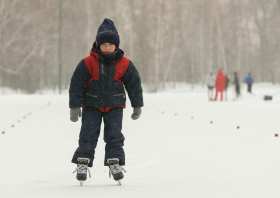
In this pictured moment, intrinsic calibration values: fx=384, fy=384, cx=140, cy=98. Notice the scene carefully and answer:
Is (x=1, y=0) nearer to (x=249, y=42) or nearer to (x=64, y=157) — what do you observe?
(x=64, y=157)

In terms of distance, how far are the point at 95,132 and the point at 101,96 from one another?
1.31 feet

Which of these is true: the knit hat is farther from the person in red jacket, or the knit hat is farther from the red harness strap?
the person in red jacket

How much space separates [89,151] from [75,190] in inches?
20.6

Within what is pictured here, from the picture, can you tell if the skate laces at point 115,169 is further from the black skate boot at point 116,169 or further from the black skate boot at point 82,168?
the black skate boot at point 82,168

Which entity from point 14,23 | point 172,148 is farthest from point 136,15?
point 172,148

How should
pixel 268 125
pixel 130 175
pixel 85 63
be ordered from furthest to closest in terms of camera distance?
pixel 268 125
pixel 130 175
pixel 85 63

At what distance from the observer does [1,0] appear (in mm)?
25281

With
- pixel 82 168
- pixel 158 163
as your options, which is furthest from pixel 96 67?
pixel 158 163

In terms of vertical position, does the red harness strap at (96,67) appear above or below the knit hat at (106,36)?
below

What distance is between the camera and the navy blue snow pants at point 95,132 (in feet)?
13.4

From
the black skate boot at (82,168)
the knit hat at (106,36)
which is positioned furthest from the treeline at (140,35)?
the black skate boot at (82,168)

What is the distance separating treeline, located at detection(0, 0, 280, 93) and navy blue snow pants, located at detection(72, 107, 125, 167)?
23.4 meters

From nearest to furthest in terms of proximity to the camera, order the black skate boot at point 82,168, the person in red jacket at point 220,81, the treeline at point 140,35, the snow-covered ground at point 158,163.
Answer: the snow-covered ground at point 158,163
the black skate boot at point 82,168
the person in red jacket at point 220,81
the treeline at point 140,35

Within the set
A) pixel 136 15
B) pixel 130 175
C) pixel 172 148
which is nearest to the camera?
pixel 130 175
